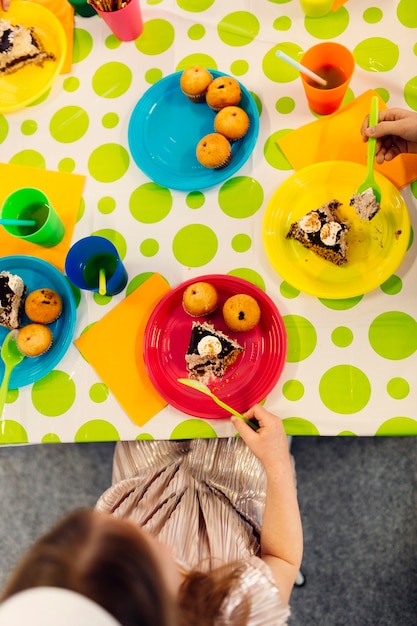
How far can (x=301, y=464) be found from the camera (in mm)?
1827

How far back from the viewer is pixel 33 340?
3.89 ft

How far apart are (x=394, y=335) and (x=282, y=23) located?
84cm

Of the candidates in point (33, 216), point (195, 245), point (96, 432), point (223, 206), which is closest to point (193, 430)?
point (96, 432)

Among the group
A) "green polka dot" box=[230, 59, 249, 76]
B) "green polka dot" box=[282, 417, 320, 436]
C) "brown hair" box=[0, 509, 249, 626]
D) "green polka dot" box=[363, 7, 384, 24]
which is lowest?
"brown hair" box=[0, 509, 249, 626]

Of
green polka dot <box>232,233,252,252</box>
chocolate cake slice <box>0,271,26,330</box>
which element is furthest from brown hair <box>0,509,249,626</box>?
green polka dot <box>232,233,252,252</box>

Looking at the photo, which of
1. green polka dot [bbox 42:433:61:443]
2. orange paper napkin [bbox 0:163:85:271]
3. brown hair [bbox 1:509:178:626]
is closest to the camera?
brown hair [bbox 1:509:178:626]

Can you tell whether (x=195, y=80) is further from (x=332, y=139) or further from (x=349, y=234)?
(x=349, y=234)

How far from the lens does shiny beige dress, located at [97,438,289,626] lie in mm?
959

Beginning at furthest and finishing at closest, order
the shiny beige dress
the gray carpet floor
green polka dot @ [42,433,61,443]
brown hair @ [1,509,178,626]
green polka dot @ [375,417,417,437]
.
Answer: the gray carpet floor, green polka dot @ [42,433,61,443], green polka dot @ [375,417,417,437], the shiny beige dress, brown hair @ [1,509,178,626]

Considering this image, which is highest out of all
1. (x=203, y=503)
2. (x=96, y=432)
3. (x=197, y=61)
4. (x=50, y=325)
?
(x=197, y=61)

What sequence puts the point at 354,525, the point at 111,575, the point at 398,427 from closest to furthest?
the point at 111,575 → the point at 398,427 → the point at 354,525

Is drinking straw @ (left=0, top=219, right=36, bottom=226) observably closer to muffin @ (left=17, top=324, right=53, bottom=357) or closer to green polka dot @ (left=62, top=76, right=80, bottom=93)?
muffin @ (left=17, top=324, right=53, bottom=357)

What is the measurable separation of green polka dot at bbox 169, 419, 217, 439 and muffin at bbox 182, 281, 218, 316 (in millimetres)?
249

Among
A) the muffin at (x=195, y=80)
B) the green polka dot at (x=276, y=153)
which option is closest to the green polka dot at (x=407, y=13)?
the green polka dot at (x=276, y=153)
